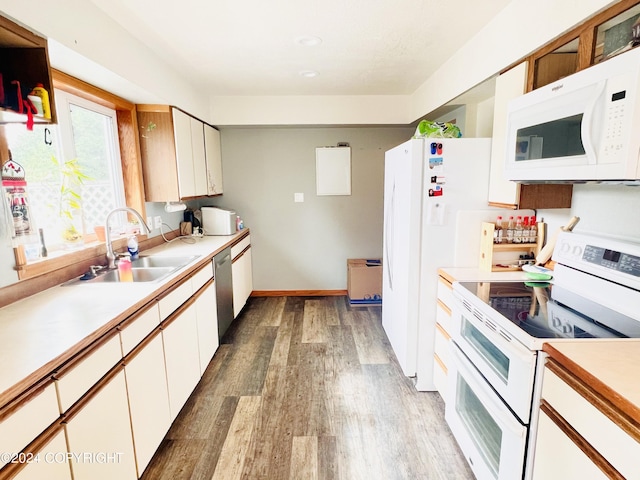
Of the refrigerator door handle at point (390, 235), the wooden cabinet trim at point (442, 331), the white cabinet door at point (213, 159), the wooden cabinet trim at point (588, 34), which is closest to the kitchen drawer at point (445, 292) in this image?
the wooden cabinet trim at point (442, 331)

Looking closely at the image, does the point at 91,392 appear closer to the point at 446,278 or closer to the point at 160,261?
the point at 160,261

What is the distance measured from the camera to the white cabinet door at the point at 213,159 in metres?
3.59

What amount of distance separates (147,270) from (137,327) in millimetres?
849

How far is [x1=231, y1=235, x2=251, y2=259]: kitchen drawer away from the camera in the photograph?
3.37 metres

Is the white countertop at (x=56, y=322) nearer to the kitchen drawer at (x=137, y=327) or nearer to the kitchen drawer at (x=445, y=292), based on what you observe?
the kitchen drawer at (x=137, y=327)

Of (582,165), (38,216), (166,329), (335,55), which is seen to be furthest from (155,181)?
(582,165)

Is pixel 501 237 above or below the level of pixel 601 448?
above

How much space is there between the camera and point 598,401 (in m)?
0.91

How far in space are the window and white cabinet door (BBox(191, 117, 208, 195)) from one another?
696 mm

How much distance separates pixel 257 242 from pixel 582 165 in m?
3.54

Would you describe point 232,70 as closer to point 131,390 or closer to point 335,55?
point 335,55

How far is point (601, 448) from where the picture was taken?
901mm

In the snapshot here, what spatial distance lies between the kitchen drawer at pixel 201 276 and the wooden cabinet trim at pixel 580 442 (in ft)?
6.61

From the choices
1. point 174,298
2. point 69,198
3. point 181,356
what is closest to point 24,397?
point 174,298
